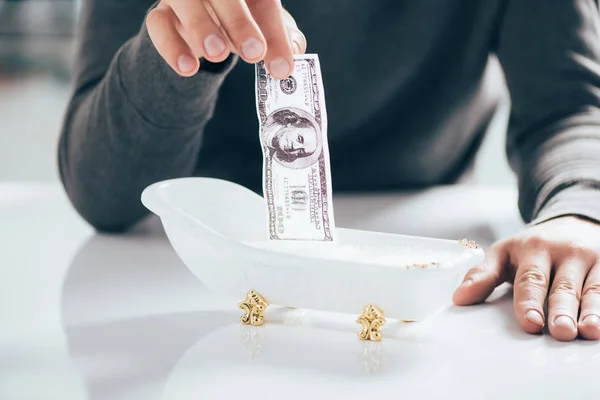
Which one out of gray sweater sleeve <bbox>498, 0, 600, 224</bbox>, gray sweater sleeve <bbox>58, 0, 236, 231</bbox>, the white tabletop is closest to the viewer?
the white tabletop

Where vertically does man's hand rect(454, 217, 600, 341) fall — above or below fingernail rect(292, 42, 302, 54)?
below

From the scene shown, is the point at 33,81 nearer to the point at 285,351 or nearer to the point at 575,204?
the point at 575,204

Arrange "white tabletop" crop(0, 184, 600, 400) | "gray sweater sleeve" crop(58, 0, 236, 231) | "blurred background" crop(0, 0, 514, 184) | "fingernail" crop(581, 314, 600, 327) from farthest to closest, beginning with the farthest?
"blurred background" crop(0, 0, 514, 184) → "gray sweater sleeve" crop(58, 0, 236, 231) → "fingernail" crop(581, 314, 600, 327) → "white tabletop" crop(0, 184, 600, 400)

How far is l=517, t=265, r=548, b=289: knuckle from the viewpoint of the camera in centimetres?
74

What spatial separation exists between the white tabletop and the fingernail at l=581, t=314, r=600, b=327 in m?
0.02

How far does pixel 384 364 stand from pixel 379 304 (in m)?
0.06

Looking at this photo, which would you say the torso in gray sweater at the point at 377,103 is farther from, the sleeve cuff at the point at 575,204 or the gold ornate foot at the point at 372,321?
the gold ornate foot at the point at 372,321

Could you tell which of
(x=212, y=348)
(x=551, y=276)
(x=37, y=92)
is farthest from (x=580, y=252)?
(x=37, y=92)

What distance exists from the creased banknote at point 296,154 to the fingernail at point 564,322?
209mm

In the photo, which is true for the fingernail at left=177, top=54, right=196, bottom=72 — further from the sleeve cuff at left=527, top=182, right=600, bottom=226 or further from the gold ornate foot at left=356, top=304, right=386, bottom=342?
the sleeve cuff at left=527, top=182, right=600, bottom=226

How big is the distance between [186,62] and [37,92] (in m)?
4.82

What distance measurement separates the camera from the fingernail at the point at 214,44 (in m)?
0.66

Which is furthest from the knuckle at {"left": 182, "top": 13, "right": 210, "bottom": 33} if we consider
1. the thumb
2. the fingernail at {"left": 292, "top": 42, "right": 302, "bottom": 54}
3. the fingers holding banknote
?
the thumb

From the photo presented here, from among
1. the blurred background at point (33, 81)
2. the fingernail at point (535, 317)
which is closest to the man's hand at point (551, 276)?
the fingernail at point (535, 317)
